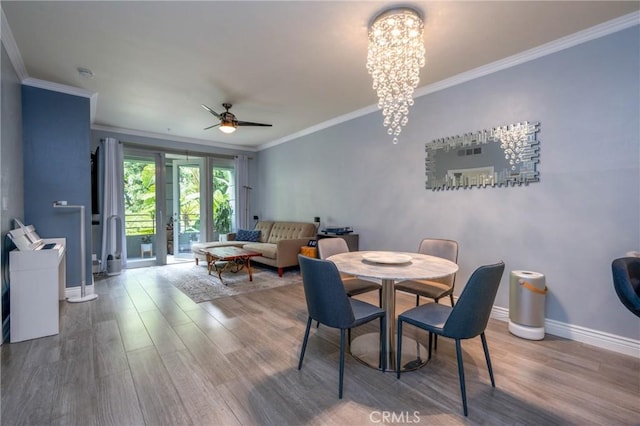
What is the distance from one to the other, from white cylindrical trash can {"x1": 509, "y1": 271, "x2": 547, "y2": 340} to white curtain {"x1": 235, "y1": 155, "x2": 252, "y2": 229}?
5.81 m

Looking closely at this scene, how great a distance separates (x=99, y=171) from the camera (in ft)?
17.6

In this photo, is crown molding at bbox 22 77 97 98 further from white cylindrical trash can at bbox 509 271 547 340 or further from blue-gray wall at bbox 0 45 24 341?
white cylindrical trash can at bbox 509 271 547 340

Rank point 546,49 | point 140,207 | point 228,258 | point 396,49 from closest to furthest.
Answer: point 396,49 < point 546,49 < point 228,258 < point 140,207

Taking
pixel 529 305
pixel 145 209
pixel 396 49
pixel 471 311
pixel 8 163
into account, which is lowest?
pixel 529 305

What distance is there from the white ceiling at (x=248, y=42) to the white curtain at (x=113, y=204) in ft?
5.29

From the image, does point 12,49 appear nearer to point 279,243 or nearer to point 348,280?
point 279,243

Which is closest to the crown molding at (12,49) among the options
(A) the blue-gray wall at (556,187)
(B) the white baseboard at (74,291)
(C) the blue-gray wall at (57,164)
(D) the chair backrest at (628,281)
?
(C) the blue-gray wall at (57,164)

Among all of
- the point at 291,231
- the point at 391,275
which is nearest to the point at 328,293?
the point at 391,275

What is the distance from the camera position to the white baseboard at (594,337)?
7.59ft

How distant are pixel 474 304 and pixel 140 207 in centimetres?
625

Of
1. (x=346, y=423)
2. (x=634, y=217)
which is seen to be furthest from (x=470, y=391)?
(x=634, y=217)

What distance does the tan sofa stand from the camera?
4.89m

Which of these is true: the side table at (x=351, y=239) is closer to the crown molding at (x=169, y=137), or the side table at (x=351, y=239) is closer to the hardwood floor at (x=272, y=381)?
the hardwood floor at (x=272, y=381)

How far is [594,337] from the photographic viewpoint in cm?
248
